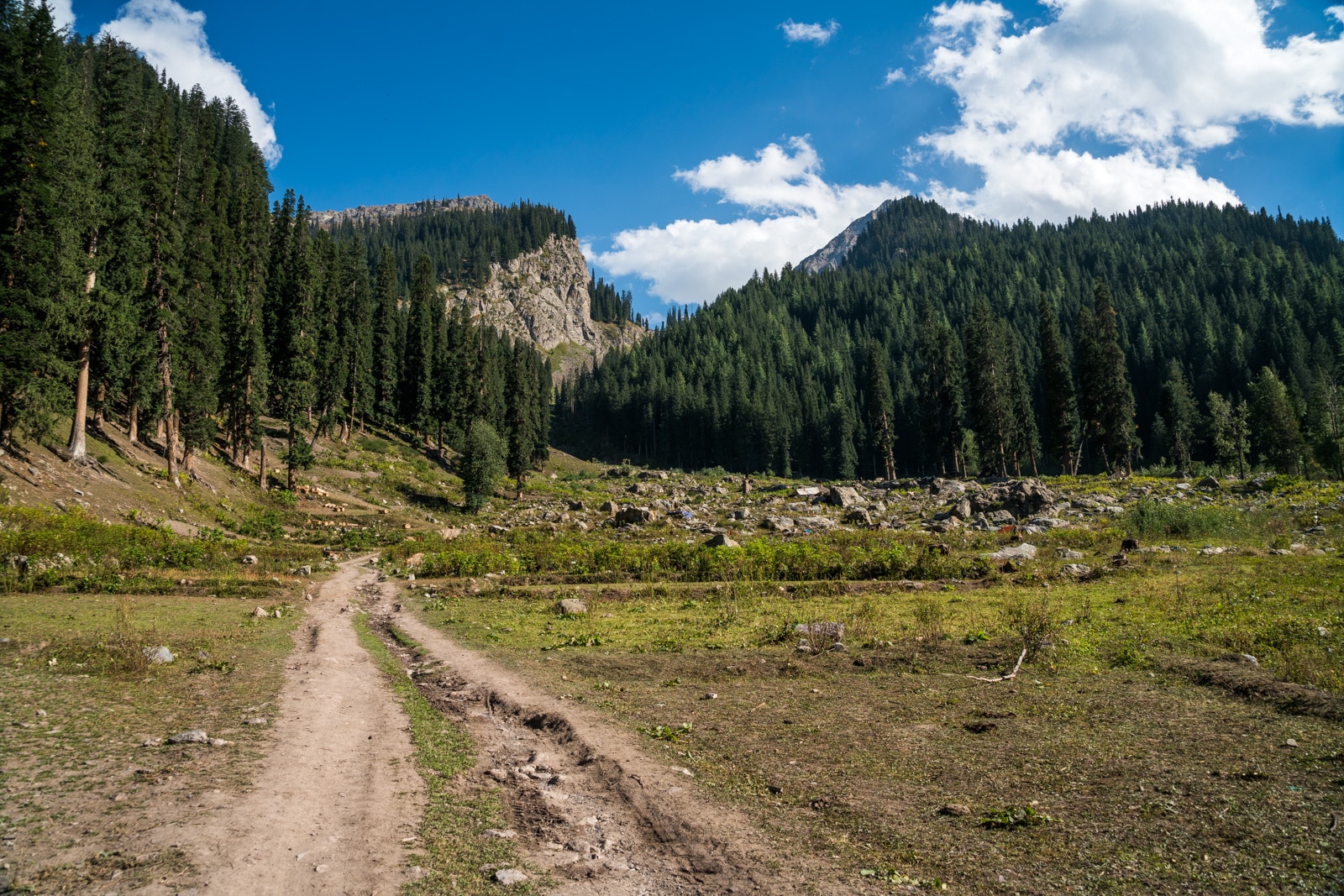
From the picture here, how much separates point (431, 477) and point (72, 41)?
79.8 meters

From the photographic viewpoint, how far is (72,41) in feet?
264

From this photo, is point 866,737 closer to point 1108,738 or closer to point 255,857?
point 1108,738

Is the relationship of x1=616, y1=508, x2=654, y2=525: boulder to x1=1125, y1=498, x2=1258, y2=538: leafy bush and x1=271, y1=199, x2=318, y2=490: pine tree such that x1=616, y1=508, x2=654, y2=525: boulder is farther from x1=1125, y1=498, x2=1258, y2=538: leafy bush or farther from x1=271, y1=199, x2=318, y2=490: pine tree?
x1=1125, y1=498, x2=1258, y2=538: leafy bush

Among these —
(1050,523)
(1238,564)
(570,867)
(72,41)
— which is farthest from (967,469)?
(72,41)

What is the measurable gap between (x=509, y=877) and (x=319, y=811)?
2.36 meters

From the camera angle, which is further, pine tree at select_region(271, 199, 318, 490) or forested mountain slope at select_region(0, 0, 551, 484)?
pine tree at select_region(271, 199, 318, 490)

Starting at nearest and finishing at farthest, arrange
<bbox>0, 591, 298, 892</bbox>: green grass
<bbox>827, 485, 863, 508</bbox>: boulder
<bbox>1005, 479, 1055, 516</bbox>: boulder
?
<bbox>0, 591, 298, 892</bbox>: green grass, <bbox>1005, 479, 1055, 516</bbox>: boulder, <bbox>827, 485, 863, 508</bbox>: boulder

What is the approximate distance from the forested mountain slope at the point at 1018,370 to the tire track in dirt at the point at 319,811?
73.1m

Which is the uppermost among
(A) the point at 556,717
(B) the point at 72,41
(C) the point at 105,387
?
(B) the point at 72,41

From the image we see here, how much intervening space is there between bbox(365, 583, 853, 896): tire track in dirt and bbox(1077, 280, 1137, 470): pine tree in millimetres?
70488

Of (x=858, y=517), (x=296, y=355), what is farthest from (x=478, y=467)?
(x=858, y=517)

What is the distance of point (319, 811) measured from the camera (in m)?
5.96

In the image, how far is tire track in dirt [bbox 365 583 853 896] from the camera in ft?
16.3

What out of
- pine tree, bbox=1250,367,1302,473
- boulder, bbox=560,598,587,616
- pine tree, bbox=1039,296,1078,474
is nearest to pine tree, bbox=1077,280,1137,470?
pine tree, bbox=1039,296,1078,474
